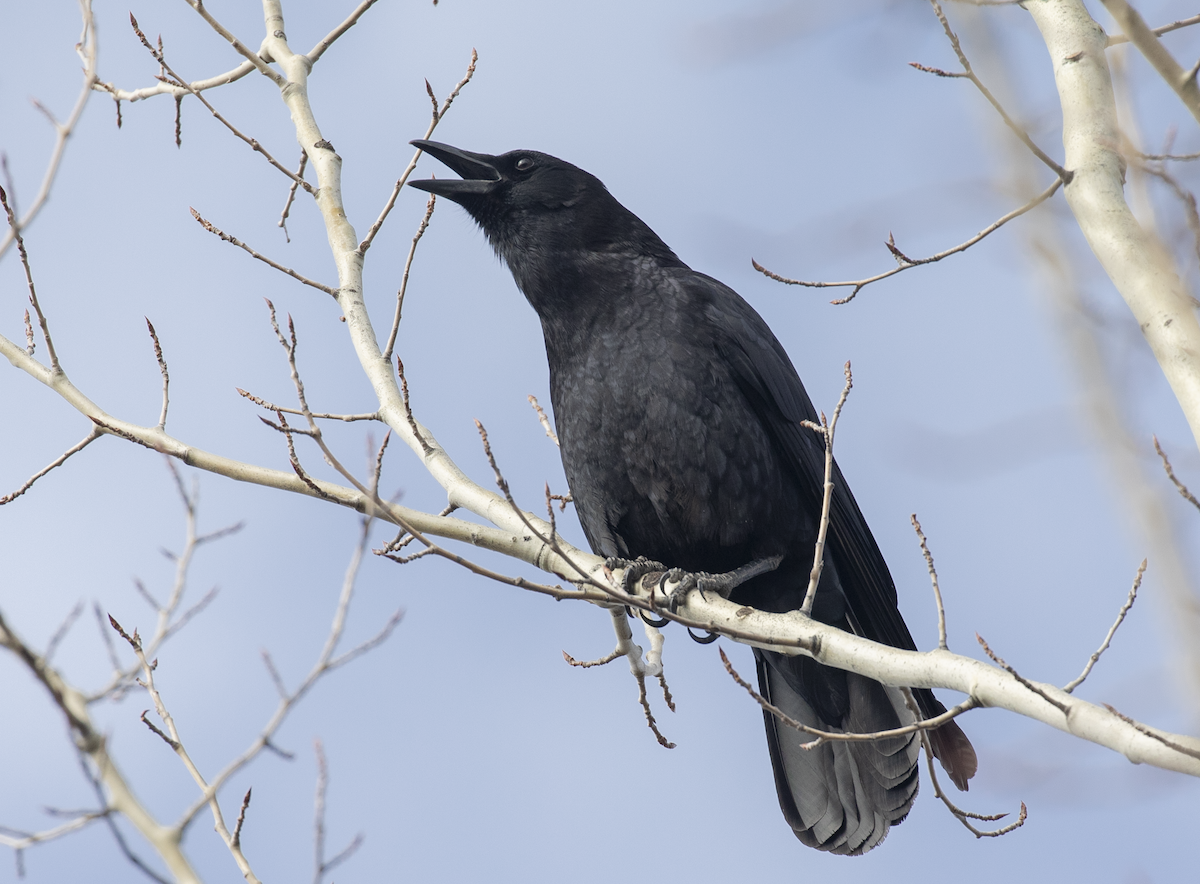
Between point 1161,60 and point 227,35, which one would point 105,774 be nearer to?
point 1161,60

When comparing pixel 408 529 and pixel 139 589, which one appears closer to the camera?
pixel 408 529

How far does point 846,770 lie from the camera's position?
16.1ft

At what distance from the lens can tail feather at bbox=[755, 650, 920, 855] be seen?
4.79 m

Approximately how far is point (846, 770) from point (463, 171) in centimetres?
340

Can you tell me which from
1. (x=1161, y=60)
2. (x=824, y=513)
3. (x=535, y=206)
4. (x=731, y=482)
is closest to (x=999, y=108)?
(x=1161, y=60)

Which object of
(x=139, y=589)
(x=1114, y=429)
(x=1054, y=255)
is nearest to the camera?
(x=1114, y=429)

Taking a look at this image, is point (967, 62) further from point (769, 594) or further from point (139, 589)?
point (139, 589)

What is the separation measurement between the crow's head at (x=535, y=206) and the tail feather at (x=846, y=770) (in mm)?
2103

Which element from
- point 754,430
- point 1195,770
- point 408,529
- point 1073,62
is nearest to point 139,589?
point 408,529

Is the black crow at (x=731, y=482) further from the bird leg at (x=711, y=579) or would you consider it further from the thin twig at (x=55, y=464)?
the thin twig at (x=55, y=464)

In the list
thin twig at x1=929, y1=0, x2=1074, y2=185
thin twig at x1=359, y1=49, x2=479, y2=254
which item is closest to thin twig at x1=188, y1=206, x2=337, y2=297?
thin twig at x1=359, y1=49, x2=479, y2=254

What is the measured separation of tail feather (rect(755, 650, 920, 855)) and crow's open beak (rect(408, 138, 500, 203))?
8.65 feet

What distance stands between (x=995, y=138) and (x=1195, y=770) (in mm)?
1433

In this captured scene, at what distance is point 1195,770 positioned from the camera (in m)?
2.36
